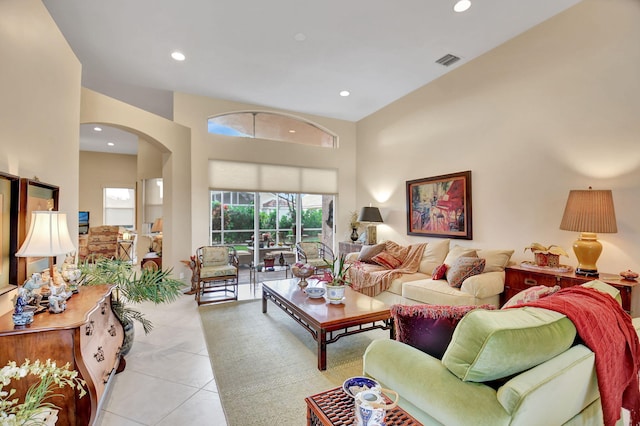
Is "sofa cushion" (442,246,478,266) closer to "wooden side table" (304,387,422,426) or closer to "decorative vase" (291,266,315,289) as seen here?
"decorative vase" (291,266,315,289)

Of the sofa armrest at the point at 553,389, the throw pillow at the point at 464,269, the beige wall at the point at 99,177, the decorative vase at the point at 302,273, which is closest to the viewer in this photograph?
the sofa armrest at the point at 553,389

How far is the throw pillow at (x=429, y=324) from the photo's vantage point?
1.61 meters

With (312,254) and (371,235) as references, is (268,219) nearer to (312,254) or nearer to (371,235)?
(312,254)

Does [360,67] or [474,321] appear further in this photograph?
[360,67]

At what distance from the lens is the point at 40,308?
1.89 m

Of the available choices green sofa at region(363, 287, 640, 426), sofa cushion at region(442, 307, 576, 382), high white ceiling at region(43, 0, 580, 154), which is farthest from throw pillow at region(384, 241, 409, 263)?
sofa cushion at region(442, 307, 576, 382)

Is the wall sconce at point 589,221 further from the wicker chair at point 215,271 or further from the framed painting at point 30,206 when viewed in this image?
the framed painting at point 30,206

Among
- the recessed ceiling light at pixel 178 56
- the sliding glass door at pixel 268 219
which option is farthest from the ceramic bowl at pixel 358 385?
the sliding glass door at pixel 268 219

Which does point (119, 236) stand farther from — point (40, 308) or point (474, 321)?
point (474, 321)

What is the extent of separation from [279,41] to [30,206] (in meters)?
3.25

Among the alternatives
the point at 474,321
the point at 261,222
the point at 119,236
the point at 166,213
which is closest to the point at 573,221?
the point at 474,321

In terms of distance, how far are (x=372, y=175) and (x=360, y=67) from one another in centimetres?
257

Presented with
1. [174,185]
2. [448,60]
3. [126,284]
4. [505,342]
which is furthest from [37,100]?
[448,60]

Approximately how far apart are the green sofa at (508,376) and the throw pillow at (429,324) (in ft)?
0.64
